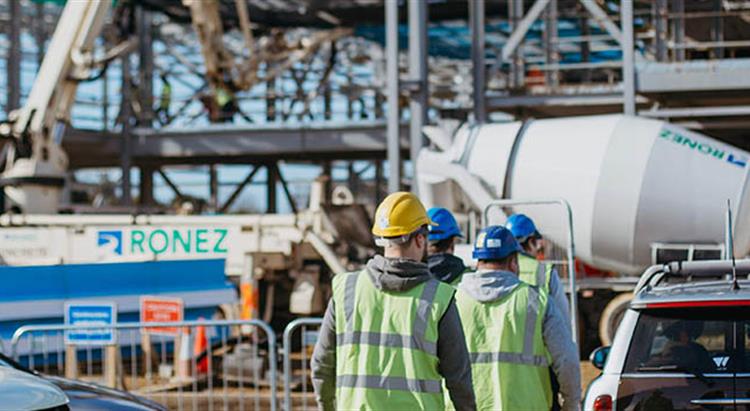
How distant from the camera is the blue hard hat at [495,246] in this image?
557cm

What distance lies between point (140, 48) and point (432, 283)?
970 inches

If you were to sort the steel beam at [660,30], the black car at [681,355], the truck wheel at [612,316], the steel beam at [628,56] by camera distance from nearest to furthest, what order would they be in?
the black car at [681,355]
the truck wheel at [612,316]
the steel beam at [628,56]
the steel beam at [660,30]

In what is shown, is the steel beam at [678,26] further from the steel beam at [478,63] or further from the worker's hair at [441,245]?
the worker's hair at [441,245]

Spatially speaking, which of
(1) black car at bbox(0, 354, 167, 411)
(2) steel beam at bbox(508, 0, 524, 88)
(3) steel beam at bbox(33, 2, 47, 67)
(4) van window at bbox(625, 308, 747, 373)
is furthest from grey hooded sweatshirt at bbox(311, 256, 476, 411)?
(3) steel beam at bbox(33, 2, 47, 67)

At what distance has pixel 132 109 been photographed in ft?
89.3

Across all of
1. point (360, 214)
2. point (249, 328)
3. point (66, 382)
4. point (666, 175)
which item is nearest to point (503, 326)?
point (66, 382)

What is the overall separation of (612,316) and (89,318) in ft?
20.6

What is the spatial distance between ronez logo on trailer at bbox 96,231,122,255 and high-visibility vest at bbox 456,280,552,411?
10.8 metres

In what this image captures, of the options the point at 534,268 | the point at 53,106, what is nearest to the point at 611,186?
the point at 534,268

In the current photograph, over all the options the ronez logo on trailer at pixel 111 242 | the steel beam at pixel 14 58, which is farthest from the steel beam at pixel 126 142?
the ronez logo on trailer at pixel 111 242

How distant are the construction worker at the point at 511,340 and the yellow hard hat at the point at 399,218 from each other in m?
1.04

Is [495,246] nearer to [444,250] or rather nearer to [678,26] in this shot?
[444,250]

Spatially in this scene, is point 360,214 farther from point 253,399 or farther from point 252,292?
point 253,399

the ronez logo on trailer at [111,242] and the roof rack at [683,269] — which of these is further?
the ronez logo on trailer at [111,242]
